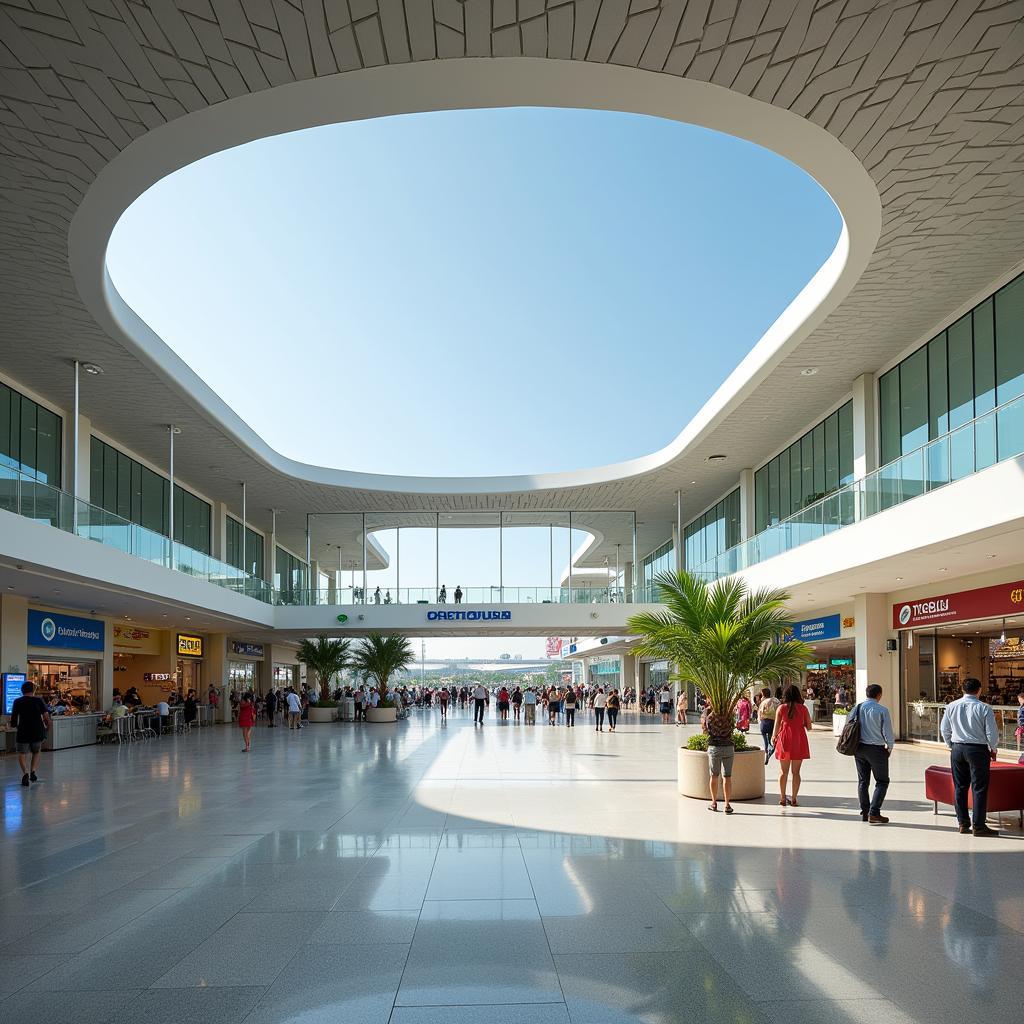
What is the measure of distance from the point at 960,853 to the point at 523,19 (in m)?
8.79

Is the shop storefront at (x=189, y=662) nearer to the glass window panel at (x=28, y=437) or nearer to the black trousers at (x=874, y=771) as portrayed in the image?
the glass window panel at (x=28, y=437)

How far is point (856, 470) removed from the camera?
2220 centimetres

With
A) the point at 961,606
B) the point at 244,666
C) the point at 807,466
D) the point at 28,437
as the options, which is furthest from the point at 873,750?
the point at 244,666

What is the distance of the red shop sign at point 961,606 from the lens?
715 inches

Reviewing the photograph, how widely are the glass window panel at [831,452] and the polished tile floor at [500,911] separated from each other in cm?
1212

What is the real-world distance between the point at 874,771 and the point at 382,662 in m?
27.6

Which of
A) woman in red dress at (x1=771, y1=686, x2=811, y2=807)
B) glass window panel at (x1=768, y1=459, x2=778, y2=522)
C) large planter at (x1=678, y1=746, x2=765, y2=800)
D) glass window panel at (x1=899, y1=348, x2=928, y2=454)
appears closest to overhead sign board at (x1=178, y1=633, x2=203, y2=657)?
glass window panel at (x1=768, y1=459, x2=778, y2=522)

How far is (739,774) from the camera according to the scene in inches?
493

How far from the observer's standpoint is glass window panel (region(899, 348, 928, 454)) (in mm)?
19219

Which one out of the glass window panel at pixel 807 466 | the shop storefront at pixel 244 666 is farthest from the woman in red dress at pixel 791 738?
the shop storefront at pixel 244 666

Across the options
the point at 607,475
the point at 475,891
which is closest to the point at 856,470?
the point at 607,475

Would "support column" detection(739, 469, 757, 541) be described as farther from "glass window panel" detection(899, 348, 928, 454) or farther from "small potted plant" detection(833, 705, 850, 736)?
"glass window panel" detection(899, 348, 928, 454)

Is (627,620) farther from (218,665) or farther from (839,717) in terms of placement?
(218,665)

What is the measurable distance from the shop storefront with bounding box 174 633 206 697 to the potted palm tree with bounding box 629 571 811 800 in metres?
25.2
